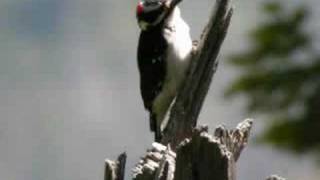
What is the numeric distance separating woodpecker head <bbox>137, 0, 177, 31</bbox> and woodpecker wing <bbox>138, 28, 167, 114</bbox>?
0.30 feet

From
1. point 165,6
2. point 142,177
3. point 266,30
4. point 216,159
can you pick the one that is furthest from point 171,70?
point 266,30

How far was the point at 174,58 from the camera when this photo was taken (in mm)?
8680

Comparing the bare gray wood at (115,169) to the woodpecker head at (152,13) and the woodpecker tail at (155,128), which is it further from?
the woodpecker head at (152,13)

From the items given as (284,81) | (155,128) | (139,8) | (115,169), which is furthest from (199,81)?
(139,8)

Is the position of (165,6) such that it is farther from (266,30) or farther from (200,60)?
(266,30)

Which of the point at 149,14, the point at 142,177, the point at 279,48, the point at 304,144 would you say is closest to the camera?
the point at 304,144

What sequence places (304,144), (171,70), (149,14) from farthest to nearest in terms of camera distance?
(149,14)
(171,70)
(304,144)

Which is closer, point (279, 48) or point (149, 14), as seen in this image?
point (279, 48)

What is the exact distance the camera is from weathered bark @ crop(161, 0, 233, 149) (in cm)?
580

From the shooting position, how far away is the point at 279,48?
8.93ft

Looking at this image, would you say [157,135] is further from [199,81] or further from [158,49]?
[199,81]

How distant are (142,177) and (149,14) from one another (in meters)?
4.86

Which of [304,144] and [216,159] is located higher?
[304,144]

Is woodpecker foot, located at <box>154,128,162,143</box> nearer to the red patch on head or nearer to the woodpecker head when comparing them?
the woodpecker head
